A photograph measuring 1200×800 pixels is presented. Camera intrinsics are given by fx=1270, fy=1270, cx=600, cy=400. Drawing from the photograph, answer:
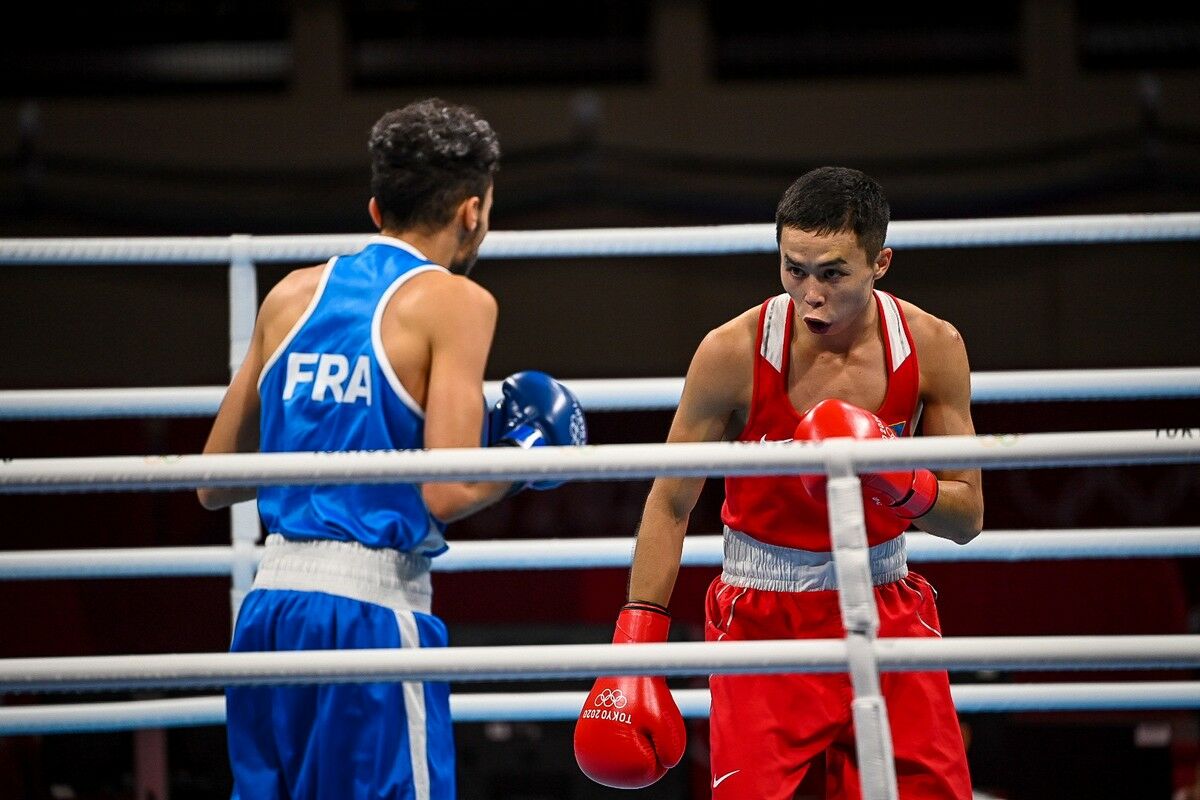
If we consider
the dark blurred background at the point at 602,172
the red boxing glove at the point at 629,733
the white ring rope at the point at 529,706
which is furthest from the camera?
the dark blurred background at the point at 602,172

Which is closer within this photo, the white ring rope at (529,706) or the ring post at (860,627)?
the ring post at (860,627)

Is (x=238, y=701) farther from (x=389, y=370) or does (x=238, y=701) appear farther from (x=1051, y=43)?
(x=1051, y=43)

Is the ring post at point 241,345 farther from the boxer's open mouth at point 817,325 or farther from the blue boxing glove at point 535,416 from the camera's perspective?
the boxer's open mouth at point 817,325

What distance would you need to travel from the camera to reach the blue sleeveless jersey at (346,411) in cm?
155

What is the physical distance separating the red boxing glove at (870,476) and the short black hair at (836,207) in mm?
305

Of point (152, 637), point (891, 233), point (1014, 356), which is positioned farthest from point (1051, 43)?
point (152, 637)

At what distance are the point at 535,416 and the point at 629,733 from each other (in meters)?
0.48

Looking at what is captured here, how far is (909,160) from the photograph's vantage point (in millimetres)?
6094

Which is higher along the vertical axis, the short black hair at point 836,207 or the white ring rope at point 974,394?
the short black hair at point 836,207

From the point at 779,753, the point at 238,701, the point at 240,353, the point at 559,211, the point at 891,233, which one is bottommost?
the point at 779,753

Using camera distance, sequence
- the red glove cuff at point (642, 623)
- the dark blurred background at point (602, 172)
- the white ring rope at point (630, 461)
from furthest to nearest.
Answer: the dark blurred background at point (602, 172) < the red glove cuff at point (642, 623) < the white ring rope at point (630, 461)

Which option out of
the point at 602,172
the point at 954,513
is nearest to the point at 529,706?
the point at 954,513

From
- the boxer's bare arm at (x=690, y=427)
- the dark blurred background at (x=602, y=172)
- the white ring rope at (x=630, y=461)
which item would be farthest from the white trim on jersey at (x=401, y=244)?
the dark blurred background at (x=602, y=172)

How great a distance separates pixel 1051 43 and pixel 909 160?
0.91 meters
